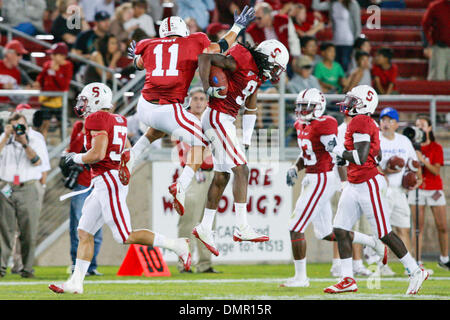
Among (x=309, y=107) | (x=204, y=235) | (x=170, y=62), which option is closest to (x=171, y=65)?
(x=170, y=62)

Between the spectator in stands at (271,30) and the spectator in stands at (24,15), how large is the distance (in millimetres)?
4146

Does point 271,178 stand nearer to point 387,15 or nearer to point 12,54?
point 12,54

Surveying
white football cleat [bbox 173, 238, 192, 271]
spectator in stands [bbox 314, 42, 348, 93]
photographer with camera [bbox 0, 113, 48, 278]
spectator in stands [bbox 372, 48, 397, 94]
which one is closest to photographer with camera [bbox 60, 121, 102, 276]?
photographer with camera [bbox 0, 113, 48, 278]

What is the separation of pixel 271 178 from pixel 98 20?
16.0 feet

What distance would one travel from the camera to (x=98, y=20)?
1698cm

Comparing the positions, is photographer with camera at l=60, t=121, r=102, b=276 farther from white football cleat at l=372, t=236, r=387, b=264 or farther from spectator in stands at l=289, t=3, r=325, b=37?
spectator in stands at l=289, t=3, r=325, b=37

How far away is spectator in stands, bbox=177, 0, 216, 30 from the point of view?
55.5 ft

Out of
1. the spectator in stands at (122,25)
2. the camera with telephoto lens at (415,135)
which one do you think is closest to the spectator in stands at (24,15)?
the spectator in stands at (122,25)

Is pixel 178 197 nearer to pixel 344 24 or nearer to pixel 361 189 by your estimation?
pixel 361 189

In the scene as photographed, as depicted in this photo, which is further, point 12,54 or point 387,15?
point 387,15

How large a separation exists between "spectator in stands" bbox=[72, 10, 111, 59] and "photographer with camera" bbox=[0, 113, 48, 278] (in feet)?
14.6

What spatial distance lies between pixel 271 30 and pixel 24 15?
4.78 meters

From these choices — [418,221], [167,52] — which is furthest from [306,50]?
[167,52]

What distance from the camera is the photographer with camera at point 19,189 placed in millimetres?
12391
